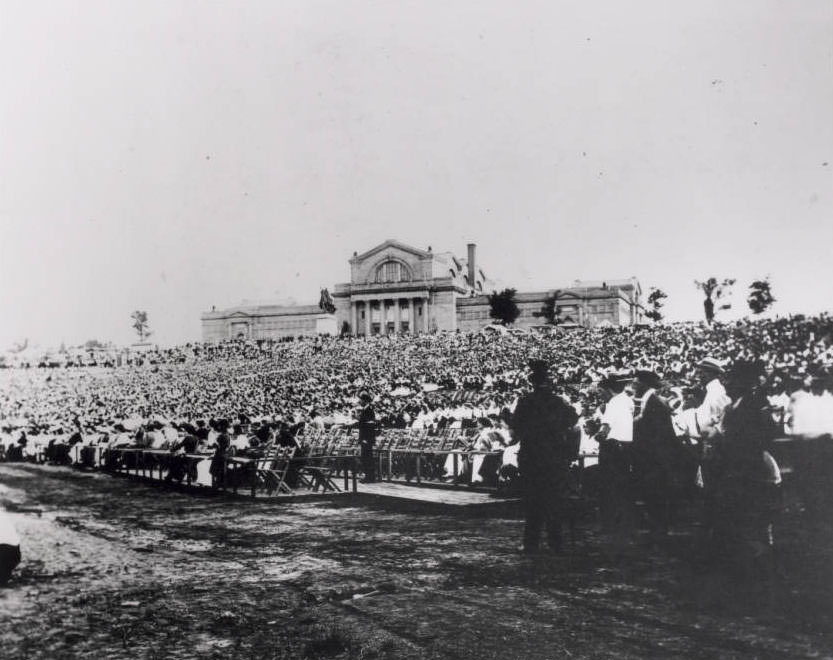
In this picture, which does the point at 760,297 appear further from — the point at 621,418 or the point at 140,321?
the point at 140,321

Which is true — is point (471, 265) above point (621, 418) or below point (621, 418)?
above

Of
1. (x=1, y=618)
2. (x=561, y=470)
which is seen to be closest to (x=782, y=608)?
(x=561, y=470)

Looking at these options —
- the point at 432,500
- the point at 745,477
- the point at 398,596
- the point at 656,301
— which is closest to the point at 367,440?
the point at 432,500

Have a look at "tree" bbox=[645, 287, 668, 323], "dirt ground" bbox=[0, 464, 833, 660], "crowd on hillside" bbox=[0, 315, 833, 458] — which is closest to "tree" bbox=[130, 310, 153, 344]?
"crowd on hillside" bbox=[0, 315, 833, 458]

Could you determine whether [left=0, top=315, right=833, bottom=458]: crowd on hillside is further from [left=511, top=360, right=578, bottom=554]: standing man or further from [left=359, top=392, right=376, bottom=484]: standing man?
[left=511, top=360, right=578, bottom=554]: standing man

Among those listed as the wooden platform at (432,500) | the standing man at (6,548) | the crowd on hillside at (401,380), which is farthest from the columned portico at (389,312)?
the standing man at (6,548)

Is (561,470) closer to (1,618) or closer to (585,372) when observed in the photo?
(1,618)

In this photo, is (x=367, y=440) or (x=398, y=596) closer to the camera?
(x=398, y=596)
